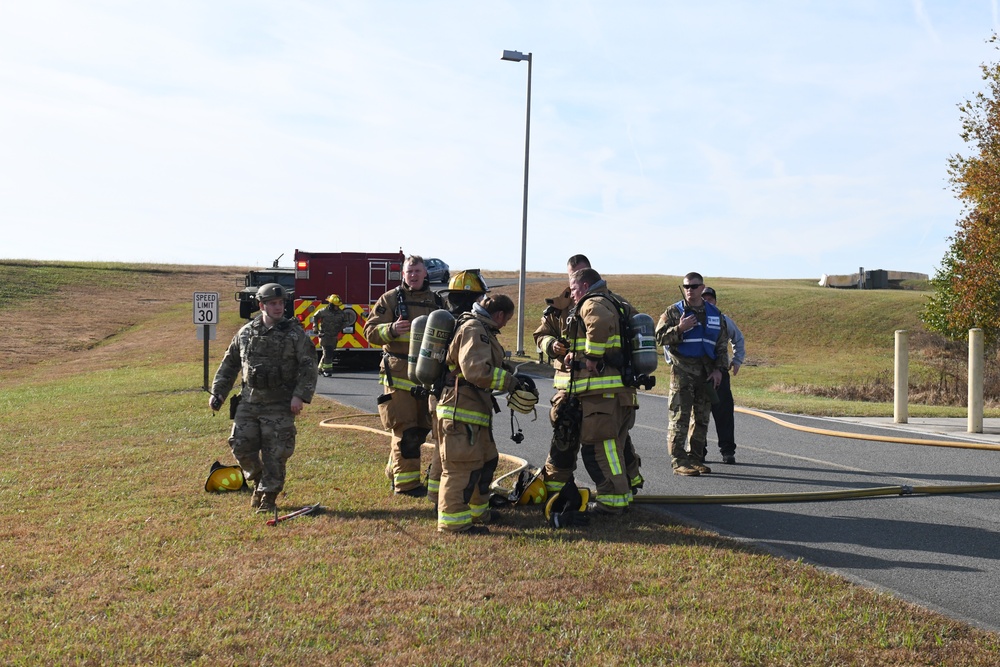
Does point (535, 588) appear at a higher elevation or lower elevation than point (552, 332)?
lower

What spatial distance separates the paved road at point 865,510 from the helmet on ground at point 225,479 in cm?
324

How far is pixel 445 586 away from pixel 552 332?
271cm

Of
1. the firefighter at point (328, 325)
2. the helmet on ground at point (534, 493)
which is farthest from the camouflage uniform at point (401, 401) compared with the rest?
the firefighter at point (328, 325)

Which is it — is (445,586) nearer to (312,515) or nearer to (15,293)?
(312,515)

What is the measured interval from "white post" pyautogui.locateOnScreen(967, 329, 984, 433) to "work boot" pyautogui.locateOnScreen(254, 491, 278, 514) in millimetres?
9427

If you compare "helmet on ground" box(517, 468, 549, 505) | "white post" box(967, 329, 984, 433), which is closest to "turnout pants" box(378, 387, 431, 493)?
"helmet on ground" box(517, 468, 549, 505)

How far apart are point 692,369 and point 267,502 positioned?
14.1 ft

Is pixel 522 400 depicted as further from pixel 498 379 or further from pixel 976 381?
pixel 976 381

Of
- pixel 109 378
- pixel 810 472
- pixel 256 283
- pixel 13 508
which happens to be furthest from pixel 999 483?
pixel 256 283

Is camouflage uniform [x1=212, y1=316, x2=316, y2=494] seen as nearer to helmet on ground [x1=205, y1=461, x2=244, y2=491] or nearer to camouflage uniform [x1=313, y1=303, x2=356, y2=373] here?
helmet on ground [x1=205, y1=461, x2=244, y2=491]

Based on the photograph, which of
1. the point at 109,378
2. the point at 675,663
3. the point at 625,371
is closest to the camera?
the point at 675,663

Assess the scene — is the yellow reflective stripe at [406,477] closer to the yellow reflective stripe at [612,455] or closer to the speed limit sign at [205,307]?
the yellow reflective stripe at [612,455]

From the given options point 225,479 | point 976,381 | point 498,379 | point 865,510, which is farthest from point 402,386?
point 976,381

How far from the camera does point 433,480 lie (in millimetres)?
7082
